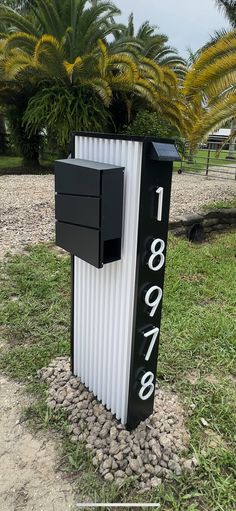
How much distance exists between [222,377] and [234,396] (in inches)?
6.9

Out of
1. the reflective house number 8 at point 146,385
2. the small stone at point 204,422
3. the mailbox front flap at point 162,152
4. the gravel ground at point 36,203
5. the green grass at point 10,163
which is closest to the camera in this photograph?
the mailbox front flap at point 162,152

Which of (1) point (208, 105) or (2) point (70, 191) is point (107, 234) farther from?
(1) point (208, 105)

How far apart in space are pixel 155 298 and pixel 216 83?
4.89 meters

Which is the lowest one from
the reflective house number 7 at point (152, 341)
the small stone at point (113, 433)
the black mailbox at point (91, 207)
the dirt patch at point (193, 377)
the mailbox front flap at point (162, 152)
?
the dirt patch at point (193, 377)

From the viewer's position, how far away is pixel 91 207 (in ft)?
4.84

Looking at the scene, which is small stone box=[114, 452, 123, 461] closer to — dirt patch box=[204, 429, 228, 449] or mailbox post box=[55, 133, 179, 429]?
mailbox post box=[55, 133, 179, 429]

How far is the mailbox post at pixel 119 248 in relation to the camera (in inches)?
56.3

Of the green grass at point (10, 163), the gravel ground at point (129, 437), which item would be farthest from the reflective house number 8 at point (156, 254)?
the green grass at point (10, 163)

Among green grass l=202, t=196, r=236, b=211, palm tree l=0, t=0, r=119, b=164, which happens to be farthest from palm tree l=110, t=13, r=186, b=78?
green grass l=202, t=196, r=236, b=211

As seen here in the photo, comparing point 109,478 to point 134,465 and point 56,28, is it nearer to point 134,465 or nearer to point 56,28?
point 134,465

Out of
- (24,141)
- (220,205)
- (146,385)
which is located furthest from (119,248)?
(24,141)

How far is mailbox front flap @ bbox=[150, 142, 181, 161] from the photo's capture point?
134 cm

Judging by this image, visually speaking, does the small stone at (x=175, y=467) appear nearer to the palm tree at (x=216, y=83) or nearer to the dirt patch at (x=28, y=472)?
the dirt patch at (x=28, y=472)

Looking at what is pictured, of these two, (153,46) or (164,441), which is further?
(153,46)
